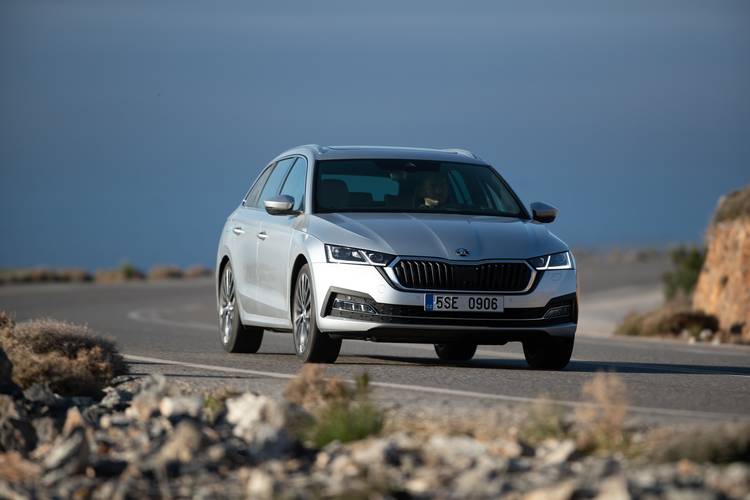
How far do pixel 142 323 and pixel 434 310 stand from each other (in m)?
15.0

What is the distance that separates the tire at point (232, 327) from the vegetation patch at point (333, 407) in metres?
5.36

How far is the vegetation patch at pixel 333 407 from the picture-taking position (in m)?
8.25

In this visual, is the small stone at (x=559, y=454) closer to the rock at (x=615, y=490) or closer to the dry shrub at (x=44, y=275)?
the rock at (x=615, y=490)

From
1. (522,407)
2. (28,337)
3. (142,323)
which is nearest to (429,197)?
(28,337)

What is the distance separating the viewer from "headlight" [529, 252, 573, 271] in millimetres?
12312

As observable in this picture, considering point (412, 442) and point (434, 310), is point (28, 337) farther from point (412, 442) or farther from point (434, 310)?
point (412, 442)

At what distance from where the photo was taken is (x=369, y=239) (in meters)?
12.1

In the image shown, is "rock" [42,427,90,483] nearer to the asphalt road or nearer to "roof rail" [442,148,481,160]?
the asphalt road

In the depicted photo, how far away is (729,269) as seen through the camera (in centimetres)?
2638

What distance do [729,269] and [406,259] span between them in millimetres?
15564

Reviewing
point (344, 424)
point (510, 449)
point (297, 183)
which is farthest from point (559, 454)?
→ point (297, 183)

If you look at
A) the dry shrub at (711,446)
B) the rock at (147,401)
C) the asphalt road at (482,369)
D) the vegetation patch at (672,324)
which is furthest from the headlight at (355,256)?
the vegetation patch at (672,324)

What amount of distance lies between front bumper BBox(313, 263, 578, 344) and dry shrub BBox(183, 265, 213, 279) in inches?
2027

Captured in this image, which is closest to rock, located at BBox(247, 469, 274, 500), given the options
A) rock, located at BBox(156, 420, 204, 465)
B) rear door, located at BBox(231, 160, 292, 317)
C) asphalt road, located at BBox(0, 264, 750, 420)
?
rock, located at BBox(156, 420, 204, 465)
